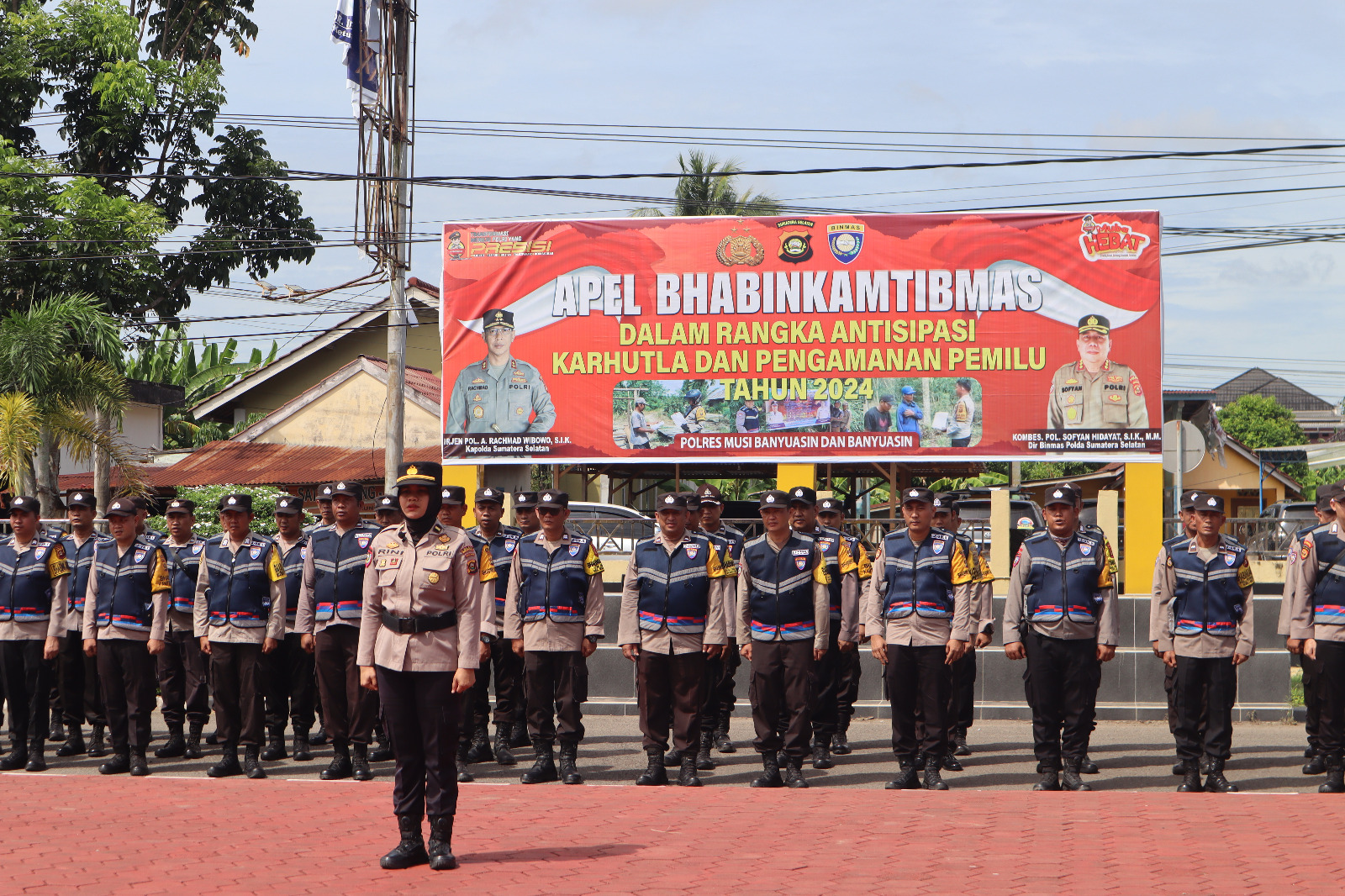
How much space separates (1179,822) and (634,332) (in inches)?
341

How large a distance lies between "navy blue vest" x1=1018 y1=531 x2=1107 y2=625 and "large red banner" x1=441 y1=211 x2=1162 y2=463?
5.17 meters

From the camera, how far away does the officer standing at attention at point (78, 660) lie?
426 inches

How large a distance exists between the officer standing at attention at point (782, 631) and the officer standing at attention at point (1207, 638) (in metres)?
2.33

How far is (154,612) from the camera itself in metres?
10.3

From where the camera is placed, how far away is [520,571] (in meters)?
9.97

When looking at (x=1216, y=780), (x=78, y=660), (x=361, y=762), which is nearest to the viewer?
(x=1216, y=780)

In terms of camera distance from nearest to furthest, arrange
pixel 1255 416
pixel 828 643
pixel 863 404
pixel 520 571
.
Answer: pixel 828 643, pixel 520 571, pixel 863 404, pixel 1255 416

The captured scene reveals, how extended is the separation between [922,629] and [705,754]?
222 centimetres

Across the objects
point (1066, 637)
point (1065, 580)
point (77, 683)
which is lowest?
point (77, 683)

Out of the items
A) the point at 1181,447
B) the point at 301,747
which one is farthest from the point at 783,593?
the point at 1181,447

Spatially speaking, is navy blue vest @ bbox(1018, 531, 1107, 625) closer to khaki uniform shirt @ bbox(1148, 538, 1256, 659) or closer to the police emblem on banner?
khaki uniform shirt @ bbox(1148, 538, 1256, 659)

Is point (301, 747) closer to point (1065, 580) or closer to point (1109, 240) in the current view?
point (1065, 580)

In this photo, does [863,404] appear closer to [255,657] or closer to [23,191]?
[255,657]

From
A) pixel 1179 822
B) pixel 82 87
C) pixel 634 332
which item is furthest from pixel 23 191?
pixel 1179 822
